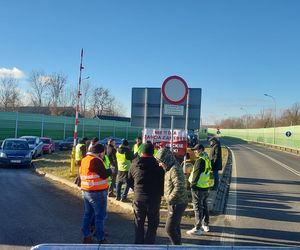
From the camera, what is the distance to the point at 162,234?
7348mm

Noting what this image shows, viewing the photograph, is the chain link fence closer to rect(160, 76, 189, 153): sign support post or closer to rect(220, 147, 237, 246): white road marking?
rect(220, 147, 237, 246): white road marking

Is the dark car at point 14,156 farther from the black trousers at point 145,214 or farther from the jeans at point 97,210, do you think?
the black trousers at point 145,214

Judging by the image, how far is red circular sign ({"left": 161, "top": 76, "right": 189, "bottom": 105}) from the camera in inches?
357

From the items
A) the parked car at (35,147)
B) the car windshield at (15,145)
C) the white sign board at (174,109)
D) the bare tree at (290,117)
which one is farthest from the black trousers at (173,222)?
the bare tree at (290,117)

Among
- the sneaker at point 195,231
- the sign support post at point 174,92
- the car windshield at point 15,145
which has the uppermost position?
the sign support post at point 174,92

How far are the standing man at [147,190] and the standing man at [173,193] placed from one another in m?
0.12

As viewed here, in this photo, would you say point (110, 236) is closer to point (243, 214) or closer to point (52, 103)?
point (243, 214)

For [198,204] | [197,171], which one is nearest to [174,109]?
[197,171]

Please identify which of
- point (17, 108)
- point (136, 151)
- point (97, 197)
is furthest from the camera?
point (17, 108)

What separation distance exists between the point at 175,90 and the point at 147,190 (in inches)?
150

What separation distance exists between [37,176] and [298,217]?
34.5 ft

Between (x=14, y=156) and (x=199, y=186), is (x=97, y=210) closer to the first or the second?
(x=199, y=186)

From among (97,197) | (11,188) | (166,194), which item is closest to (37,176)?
(11,188)

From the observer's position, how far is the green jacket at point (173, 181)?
5.85 meters
